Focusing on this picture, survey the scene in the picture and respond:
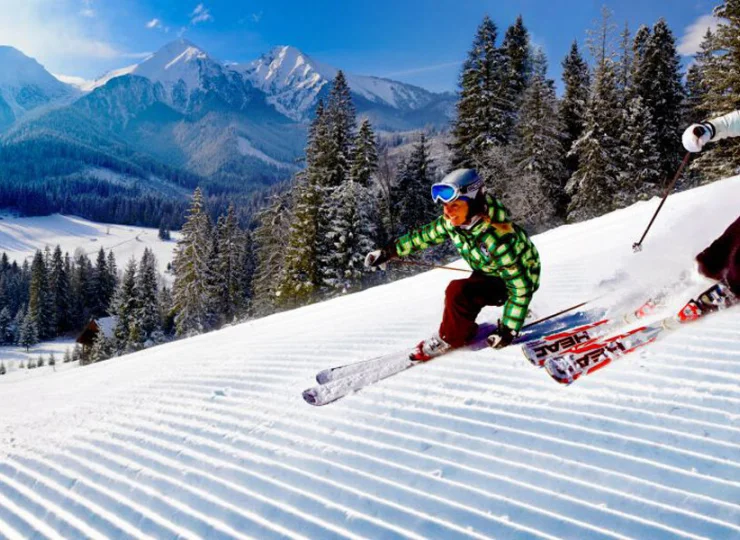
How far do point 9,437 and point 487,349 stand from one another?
19.2 feet

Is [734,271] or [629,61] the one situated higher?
[629,61]

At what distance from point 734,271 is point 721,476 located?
2.73 meters

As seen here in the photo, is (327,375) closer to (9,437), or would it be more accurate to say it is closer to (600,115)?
(9,437)

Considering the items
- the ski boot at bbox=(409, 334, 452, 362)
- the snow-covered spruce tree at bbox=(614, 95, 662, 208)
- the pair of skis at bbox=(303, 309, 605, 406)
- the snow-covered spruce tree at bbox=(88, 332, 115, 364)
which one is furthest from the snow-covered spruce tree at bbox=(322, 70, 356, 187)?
the snow-covered spruce tree at bbox=(88, 332, 115, 364)

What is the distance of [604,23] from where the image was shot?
1459 inches

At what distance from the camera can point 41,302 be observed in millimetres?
74250

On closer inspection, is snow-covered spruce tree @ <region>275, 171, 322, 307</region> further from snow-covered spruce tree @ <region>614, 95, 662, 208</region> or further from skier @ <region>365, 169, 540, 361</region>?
skier @ <region>365, 169, 540, 361</region>

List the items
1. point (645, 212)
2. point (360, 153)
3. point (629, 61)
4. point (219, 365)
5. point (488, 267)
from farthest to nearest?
point (629, 61) < point (360, 153) < point (645, 212) < point (219, 365) < point (488, 267)

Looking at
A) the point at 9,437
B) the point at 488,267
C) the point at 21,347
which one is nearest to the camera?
the point at 488,267

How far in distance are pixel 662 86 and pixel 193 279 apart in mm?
38134

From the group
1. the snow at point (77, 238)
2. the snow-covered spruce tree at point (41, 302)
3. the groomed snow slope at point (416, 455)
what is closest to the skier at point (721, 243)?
the groomed snow slope at point (416, 455)

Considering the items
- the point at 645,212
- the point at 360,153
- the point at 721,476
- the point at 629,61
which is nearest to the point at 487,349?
the point at 721,476

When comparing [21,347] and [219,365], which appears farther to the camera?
[21,347]

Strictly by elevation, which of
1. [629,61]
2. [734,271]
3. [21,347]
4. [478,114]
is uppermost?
[629,61]
